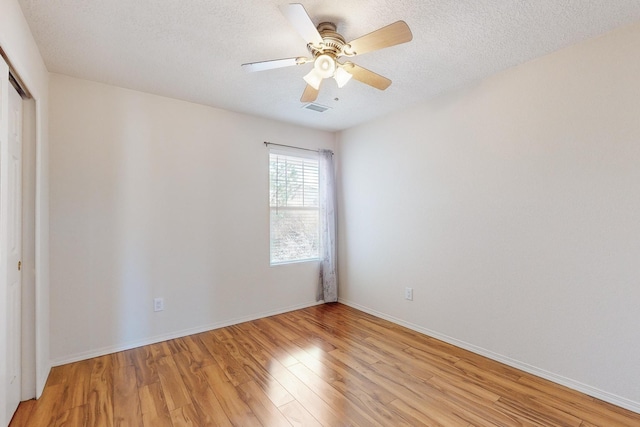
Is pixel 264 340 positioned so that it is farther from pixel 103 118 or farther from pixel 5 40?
pixel 5 40

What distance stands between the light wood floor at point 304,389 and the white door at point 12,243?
0.27m

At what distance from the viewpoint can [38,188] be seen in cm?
202

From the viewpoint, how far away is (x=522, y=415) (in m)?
1.79

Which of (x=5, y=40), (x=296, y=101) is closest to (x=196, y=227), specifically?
(x=296, y=101)

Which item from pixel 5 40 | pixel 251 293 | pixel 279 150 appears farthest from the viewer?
pixel 279 150

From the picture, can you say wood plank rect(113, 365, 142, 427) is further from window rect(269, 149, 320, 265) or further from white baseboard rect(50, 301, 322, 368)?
window rect(269, 149, 320, 265)

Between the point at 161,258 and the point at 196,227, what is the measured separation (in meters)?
0.44

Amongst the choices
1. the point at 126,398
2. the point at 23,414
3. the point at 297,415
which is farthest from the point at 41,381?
the point at 297,415

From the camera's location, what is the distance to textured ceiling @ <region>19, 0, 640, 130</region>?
1.70 m

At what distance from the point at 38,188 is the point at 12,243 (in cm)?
44

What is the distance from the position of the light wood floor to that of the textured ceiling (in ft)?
7.83

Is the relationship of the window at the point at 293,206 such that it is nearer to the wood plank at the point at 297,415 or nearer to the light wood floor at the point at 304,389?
the light wood floor at the point at 304,389

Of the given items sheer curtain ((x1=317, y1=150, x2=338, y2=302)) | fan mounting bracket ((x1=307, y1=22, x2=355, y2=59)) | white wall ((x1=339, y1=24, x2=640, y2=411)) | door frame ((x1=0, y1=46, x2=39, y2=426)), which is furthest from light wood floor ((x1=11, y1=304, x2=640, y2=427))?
fan mounting bracket ((x1=307, y1=22, x2=355, y2=59))

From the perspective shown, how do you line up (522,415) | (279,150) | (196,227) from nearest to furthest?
(522,415) < (196,227) < (279,150)
